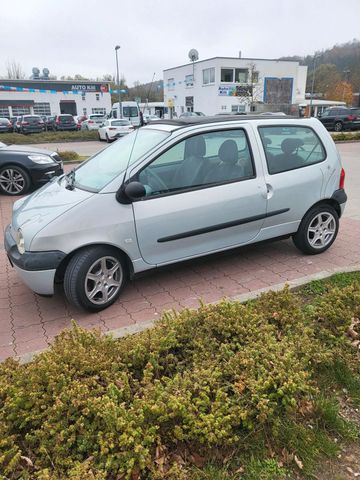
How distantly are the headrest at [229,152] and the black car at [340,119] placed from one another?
87.7 feet

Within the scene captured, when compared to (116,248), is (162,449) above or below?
below

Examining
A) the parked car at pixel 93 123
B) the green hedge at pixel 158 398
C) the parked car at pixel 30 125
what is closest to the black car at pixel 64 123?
the parked car at pixel 93 123

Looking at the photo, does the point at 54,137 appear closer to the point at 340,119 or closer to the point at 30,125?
the point at 30,125

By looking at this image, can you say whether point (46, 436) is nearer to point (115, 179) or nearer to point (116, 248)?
point (116, 248)

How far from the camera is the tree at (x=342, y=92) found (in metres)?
71.4

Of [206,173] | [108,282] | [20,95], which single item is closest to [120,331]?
[108,282]

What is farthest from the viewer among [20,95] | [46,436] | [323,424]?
[20,95]

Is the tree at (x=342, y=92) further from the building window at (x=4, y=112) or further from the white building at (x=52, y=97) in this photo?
the building window at (x=4, y=112)

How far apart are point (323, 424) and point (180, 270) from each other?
102 inches

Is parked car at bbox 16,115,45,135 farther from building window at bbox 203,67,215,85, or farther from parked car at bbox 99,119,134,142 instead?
building window at bbox 203,67,215,85

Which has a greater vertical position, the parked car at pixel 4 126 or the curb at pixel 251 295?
the parked car at pixel 4 126

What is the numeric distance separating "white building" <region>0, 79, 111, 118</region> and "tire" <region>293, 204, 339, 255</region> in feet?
185

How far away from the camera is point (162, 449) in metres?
2.06

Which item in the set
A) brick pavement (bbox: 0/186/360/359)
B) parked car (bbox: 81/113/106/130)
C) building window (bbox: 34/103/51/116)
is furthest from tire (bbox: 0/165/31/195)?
building window (bbox: 34/103/51/116)
